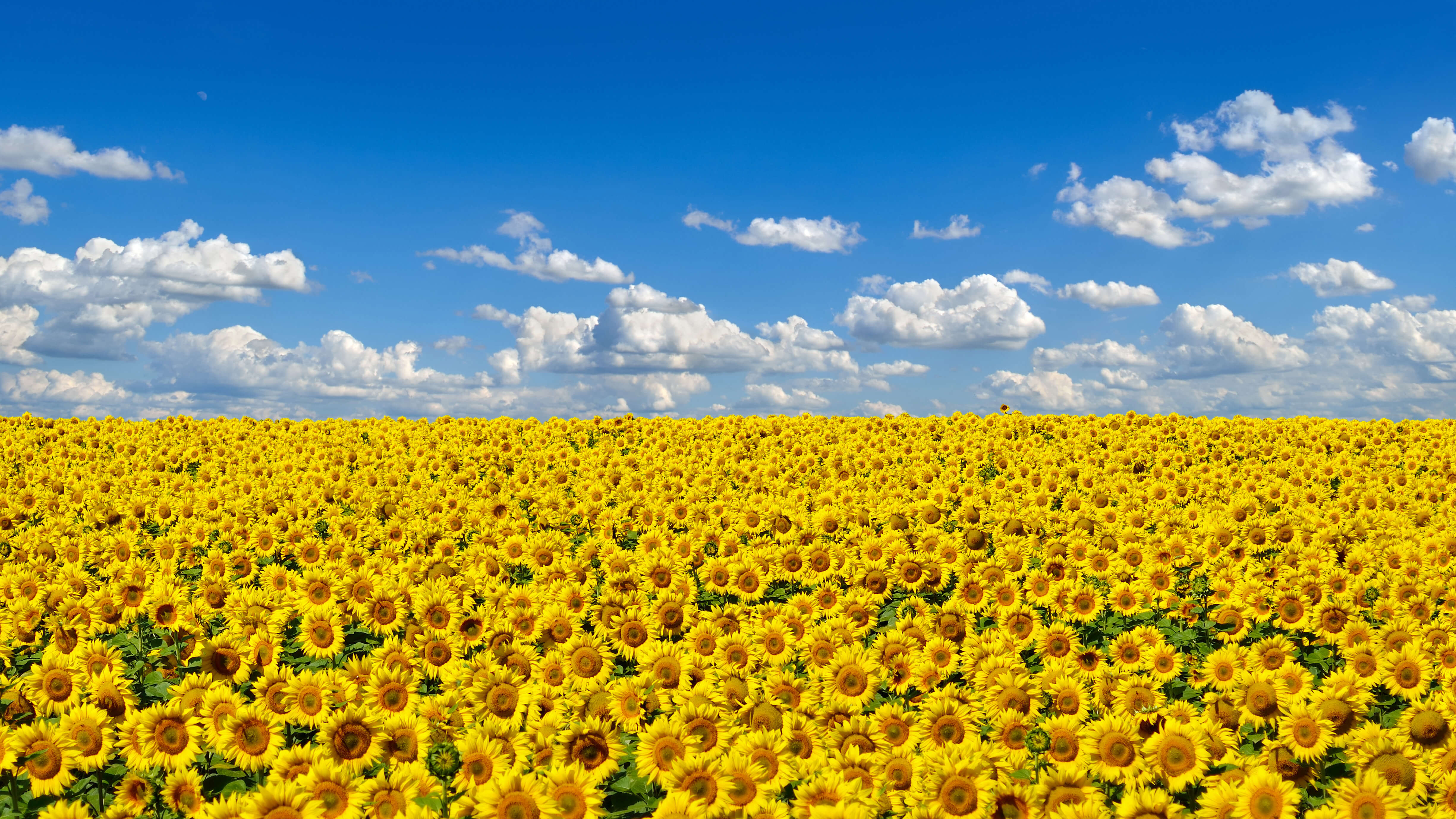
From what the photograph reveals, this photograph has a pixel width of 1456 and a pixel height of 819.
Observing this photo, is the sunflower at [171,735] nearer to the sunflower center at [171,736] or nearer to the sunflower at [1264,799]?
the sunflower center at [171,736]

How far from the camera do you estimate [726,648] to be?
8.21 metres

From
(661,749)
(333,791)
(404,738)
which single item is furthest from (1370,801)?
(333,791)

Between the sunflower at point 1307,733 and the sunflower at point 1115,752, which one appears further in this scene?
the sunflower at point 1307,733

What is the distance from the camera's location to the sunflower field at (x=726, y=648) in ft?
19.6

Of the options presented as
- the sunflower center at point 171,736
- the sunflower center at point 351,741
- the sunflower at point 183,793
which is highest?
the sunflower center at point 351,741

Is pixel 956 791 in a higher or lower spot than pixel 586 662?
lower

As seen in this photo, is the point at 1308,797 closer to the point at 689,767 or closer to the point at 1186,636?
the point at 1186,636

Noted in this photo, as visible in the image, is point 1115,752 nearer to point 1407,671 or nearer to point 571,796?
point 1407,671

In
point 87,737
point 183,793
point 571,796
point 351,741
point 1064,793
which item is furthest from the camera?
point 87,737

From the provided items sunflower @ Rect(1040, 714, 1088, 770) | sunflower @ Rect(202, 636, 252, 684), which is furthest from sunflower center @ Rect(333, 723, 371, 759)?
sunflower @ Rect(1040, 714, 1088, 770)

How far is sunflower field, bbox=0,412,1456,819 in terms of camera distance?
19.6ft

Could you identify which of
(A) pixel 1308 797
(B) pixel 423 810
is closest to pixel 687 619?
(B) pixel 423 810

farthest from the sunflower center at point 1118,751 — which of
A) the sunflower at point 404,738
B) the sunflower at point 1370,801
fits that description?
the sunflower at point 404,738

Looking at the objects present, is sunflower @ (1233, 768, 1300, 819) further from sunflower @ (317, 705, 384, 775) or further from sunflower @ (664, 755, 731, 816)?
sunflower @ (317, 705, 384, 775)
